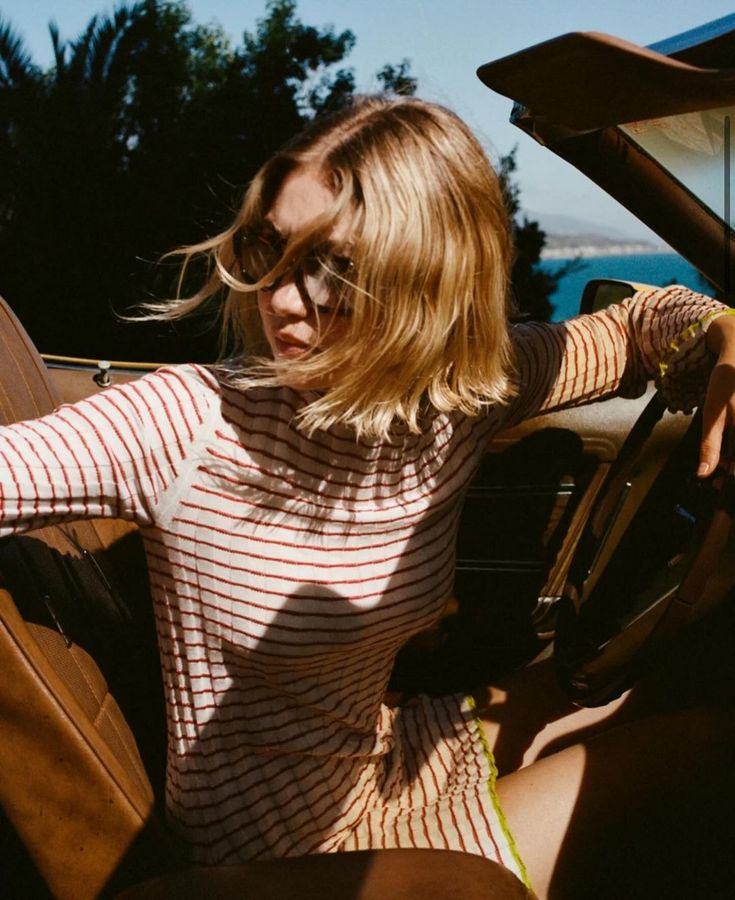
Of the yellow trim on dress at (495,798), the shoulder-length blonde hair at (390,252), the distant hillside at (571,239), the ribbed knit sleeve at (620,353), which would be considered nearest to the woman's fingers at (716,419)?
the ribbed knit sleeve at (620,353)

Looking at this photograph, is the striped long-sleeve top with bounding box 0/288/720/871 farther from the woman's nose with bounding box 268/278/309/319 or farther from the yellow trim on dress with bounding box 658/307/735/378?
the woman's nose with bounding box 268/278/309/319

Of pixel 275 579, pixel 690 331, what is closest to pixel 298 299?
pixel 275 579

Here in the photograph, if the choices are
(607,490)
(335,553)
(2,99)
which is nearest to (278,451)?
(335,553)

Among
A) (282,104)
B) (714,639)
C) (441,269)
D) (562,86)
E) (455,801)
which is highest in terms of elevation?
(282,104)

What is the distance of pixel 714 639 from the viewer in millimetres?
1791

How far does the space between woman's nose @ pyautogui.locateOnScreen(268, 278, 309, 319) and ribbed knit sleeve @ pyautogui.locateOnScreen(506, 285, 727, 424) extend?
0.48 metres

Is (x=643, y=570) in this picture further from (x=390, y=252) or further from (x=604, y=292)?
(x=390, y=252)

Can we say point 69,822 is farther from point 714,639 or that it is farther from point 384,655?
point 714,639

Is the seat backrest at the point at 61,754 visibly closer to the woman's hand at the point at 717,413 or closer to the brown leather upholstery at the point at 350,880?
the brown leather upholstery at the point at 350,880

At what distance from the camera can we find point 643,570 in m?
1.73

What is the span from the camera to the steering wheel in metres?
1.27

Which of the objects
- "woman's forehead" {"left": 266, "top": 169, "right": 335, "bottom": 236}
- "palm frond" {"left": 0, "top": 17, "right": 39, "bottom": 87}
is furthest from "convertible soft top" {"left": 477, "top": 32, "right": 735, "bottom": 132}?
"palm frond" {"left": 0, "top": 17, "right": 39, "bottom": 87}

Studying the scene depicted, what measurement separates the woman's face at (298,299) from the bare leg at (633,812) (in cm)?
73

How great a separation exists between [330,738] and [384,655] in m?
0.14
